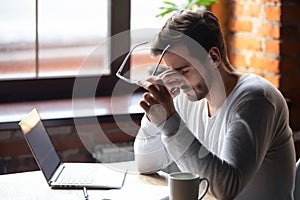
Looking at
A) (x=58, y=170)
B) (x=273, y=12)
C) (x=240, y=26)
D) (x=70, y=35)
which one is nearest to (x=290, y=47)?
(x=273, y=12)

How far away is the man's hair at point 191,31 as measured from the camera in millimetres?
1701

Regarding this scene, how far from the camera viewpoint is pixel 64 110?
268 cm

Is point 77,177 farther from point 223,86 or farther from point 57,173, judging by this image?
point 223,86

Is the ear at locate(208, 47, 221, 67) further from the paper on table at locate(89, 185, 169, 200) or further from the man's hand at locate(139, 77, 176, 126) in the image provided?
the paper on table at locate(89, 185, 169, 200)

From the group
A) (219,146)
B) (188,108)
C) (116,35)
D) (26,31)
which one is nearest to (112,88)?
(116,35)

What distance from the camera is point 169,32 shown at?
1708 millimetres

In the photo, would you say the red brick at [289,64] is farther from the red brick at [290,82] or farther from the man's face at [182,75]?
the man's face at [182,75]

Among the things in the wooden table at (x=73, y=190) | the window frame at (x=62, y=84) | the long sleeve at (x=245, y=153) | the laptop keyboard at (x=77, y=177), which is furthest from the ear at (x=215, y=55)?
the window frame at (x=62, y=84)

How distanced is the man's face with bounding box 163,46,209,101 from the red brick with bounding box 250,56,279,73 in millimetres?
1161

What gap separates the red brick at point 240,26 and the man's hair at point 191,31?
4.15 ft

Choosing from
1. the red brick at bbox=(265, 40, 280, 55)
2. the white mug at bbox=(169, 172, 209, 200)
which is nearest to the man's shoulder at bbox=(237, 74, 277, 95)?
the white mug at bbox=(169, 172, 209, 200)

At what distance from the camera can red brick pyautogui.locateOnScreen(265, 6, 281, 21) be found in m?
2.79

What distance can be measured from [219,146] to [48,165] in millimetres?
524

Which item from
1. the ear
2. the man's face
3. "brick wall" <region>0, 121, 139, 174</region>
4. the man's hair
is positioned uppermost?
the man's hair
